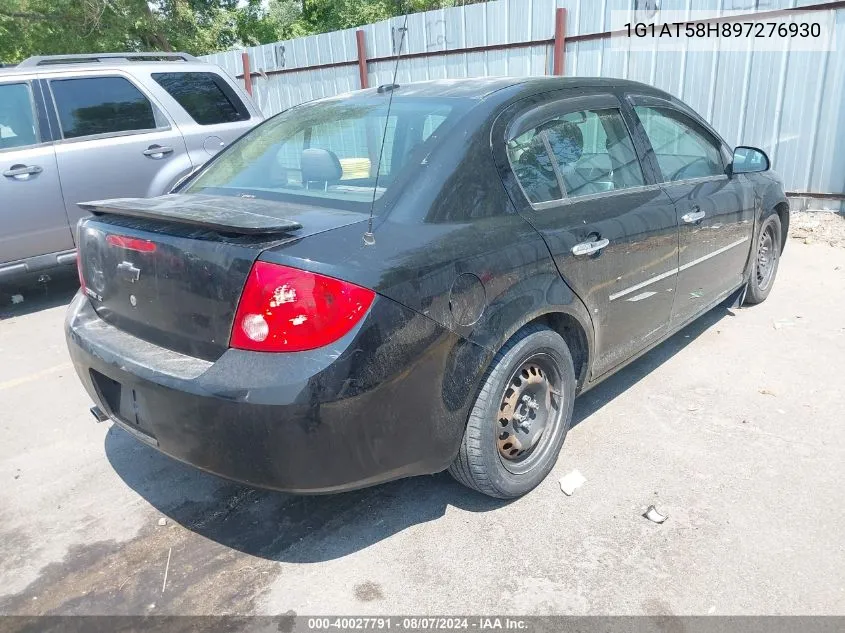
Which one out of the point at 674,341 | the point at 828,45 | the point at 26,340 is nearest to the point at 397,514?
the point at 674,341

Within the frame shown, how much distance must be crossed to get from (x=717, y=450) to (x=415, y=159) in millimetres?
2025

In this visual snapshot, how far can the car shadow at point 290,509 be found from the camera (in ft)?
8.59

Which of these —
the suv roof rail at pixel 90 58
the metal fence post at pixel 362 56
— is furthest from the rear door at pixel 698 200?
the metal fence post at pixel 362 56

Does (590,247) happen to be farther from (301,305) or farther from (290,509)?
(290,509)

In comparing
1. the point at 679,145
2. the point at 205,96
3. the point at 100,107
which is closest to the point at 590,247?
the point at 679,145

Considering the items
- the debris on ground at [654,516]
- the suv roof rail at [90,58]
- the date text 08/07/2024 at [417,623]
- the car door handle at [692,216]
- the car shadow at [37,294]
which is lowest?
the car shadow at [37,294]

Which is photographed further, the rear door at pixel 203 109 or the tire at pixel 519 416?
the rear door at pixel 203 109

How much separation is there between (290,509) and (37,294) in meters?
4.79

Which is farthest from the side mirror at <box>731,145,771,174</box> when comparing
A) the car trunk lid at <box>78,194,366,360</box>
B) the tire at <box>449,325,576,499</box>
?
the car trunk lid at <box>78,194,366,360</box>

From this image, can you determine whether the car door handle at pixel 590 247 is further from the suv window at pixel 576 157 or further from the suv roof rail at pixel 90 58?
the suv roof rail at pixel 90 58

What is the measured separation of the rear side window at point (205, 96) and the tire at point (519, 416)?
4.85 meters

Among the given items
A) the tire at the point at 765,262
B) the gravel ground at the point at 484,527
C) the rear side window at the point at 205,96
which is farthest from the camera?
the rear side window at the point at 205,96

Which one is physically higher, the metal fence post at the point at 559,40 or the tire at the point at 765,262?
the metal fence post at the point at 559,40

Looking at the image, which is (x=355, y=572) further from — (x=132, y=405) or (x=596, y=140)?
(x=596, y=140)
